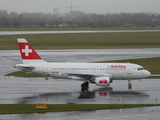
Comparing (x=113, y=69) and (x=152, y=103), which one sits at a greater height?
(x=113, y=69)

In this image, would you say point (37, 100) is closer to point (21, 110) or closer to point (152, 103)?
point (21, 110)

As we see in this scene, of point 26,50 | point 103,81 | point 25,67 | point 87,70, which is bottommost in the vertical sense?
point 103,81

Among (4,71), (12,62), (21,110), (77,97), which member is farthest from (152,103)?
(12,62)

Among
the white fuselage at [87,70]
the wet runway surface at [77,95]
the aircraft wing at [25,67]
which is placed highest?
the aircraft wing at [25,67]

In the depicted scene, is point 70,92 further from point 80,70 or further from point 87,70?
point 87,70

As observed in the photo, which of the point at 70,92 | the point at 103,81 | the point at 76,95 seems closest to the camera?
the point at 76,95

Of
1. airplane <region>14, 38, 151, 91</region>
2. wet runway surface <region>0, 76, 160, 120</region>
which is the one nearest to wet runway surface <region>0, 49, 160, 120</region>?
wet runway surface <region>0, 76, 160, 120</region>

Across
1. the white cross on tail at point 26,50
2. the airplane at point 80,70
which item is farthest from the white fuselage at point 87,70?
the white cross on tail at point 26,50

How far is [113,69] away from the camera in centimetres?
4216

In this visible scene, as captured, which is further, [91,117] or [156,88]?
[156,88]

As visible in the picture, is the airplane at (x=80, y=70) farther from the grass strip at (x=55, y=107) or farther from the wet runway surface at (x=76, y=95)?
the grass strip at (x=55, y=107)

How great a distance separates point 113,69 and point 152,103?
9281 mm

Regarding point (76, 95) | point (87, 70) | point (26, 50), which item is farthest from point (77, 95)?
point (26, 50)

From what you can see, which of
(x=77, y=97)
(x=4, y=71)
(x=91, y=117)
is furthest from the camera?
(x=4, y=71)
